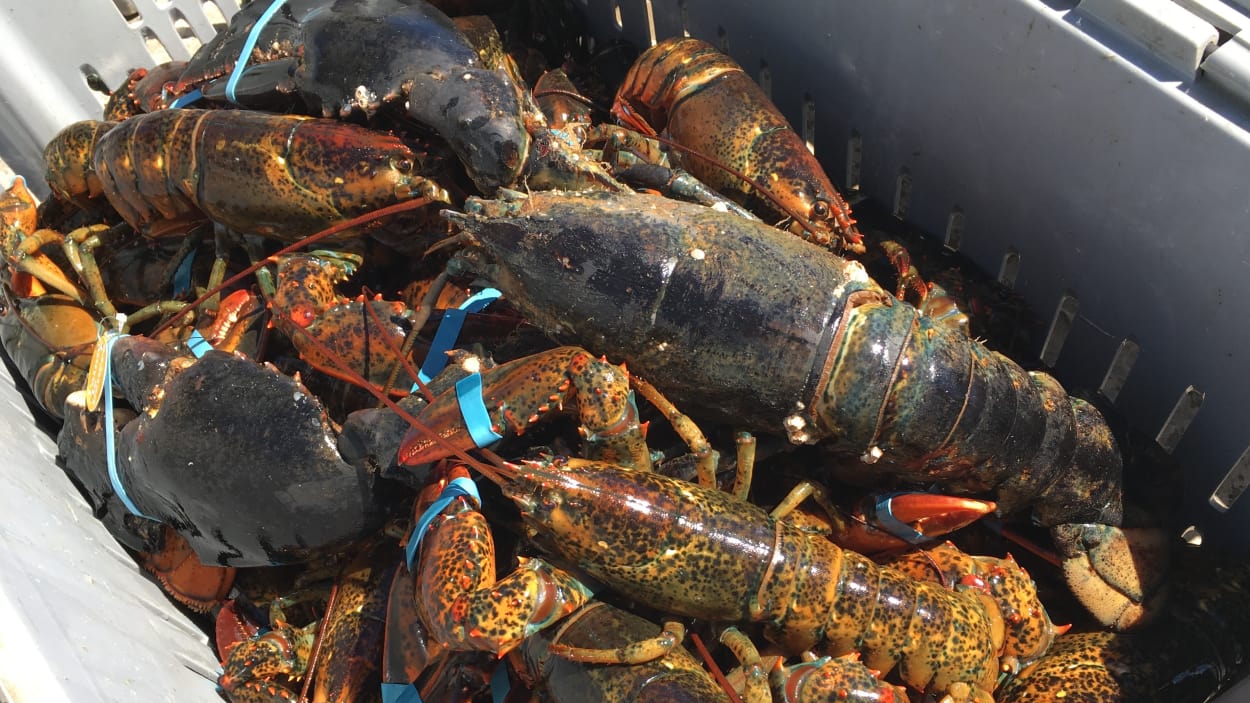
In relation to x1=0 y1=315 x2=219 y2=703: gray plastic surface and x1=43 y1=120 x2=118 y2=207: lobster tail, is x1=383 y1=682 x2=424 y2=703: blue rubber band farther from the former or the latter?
x1=43 y1=120 x2=118 y2=207: lobster tail

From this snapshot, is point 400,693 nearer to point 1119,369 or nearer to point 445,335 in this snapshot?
point 445,335

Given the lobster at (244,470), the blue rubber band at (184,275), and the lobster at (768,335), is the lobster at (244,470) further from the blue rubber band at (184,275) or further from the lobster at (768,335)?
the blue rubber band at (184,275)

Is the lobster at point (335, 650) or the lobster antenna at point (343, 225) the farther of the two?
the lobster antenna at point (343, 225)

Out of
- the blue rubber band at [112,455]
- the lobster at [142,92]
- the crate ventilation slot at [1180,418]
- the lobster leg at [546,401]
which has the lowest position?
the crate ventilation slot at [1180,418]

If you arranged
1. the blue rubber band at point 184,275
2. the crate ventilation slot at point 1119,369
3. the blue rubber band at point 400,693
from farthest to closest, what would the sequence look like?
the blue rubber band at point 184,275 → the crate ventilation slot at point 1119,369 → the blue rubber band at point 400,693

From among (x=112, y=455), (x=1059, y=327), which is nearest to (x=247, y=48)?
(x=112, y=455)

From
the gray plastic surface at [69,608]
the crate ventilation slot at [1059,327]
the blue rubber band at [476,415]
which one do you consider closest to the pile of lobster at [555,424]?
the blue rubber band at [476,415]

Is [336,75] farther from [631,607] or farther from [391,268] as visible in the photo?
[631,607]
